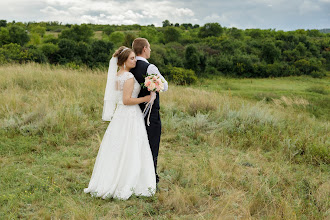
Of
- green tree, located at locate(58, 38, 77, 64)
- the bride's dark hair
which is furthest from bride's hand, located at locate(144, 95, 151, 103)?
green tree, located at locate(58, 38, 77, 64)

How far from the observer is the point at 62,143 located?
607 centimetres

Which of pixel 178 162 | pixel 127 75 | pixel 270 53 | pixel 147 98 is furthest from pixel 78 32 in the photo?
pixel 147 98

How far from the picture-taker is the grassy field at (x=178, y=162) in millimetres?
3613

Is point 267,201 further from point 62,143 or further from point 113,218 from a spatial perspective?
point 62,143

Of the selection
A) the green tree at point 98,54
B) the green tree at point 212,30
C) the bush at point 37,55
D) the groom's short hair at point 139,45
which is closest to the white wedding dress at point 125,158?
the groom's short hair at point 139,45

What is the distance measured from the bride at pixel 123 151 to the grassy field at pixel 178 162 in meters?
0.18

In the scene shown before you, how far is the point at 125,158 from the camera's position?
12.8ft

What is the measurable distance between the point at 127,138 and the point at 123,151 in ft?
0.64

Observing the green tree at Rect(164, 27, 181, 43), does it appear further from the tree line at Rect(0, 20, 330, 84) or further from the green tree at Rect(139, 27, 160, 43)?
the green tree at Rect(139, 27, 160, 43)

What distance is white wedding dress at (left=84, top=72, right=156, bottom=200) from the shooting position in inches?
152

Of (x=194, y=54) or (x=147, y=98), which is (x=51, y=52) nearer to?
(x=194, y=54)

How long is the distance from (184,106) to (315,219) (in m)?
5.88

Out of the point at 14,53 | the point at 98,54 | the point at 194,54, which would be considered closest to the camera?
the point at 14,53

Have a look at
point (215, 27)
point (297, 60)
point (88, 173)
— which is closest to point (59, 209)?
point (88, 173)
